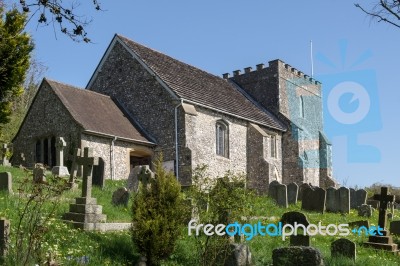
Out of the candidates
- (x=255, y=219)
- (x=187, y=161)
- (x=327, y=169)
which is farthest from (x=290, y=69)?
(x=255, y=219)

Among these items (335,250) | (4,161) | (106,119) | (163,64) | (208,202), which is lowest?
(335,250)

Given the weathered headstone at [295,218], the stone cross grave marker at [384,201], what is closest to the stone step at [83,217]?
the weathered headstone at [295,218]

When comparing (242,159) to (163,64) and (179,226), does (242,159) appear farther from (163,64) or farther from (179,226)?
(179,226)

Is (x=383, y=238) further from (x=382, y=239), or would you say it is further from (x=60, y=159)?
(x=60, y=159)

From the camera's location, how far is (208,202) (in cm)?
938

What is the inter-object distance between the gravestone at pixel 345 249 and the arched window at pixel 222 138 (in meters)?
16.5

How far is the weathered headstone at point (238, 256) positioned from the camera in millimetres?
8727

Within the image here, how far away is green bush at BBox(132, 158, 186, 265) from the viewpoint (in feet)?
28.3

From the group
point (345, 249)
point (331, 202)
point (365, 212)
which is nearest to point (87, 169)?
point (345, 249)

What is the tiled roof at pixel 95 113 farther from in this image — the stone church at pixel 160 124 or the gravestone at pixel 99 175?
the gravestone at pixel 99 175

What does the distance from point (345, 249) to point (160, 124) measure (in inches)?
614

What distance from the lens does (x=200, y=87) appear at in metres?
27.7

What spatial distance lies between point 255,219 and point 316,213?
4025mm

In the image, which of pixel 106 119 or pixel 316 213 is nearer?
pixel 316 213
